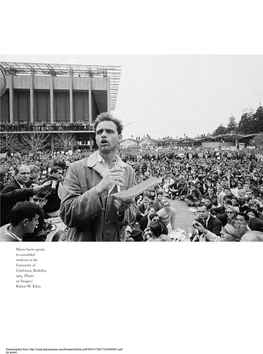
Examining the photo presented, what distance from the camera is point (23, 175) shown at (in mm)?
1408

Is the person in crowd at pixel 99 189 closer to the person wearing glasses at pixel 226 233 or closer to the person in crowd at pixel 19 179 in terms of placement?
the person in crowd at pixel 19 179

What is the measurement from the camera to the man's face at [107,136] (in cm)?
125

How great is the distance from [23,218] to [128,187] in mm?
591

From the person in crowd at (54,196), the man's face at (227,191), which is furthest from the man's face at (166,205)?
the person in crowd at (54,196)

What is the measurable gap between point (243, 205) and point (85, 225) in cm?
94

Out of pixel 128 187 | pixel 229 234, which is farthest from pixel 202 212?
pixel 128 187

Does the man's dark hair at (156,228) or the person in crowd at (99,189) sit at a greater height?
the person in crowd at (99,189)

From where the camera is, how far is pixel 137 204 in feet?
4.27

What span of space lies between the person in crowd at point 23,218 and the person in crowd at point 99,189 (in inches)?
8.5

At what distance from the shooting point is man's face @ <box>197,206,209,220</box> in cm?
142
